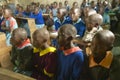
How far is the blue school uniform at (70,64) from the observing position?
2645 mm

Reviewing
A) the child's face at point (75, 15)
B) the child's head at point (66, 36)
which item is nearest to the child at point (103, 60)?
the child's head at point (66, 36)

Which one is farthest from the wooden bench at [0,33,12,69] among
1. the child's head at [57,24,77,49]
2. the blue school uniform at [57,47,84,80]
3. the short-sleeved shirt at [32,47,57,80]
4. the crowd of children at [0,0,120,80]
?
the child's head at [57,24,77,49]

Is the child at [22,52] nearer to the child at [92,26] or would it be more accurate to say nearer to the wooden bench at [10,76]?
the wooden bench at [10,76]

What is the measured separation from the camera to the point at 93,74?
2.56m

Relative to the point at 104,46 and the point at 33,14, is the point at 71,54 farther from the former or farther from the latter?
the point at 33,14

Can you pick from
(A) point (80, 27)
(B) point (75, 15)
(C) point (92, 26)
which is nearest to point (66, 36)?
(C) point (92, 26)

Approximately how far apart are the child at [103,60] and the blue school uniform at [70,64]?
0.15 m

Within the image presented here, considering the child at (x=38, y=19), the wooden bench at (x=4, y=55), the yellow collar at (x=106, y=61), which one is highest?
the yellow collar at (x=106, y=61)

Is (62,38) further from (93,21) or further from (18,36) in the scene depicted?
(93,21)

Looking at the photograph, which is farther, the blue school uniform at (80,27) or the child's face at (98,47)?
the blue school uniform at (80,27)

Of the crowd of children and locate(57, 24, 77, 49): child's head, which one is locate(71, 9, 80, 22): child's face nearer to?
the crowd of children

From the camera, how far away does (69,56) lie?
2695 mm

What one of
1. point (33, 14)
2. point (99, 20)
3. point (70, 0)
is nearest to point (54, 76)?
point (99, 20)

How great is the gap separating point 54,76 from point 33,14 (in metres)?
5.65
